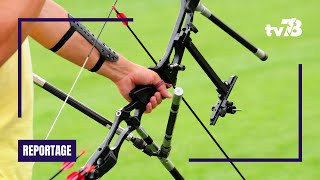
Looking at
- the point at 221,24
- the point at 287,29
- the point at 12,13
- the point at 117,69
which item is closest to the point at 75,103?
the point at 117,69

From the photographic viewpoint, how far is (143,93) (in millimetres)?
3803

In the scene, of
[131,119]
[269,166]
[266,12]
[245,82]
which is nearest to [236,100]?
[245,82]

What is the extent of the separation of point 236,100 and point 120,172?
3.82 feet

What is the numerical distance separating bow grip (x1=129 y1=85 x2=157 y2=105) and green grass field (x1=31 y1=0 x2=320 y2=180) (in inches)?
88.8

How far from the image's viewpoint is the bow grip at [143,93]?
376 centimetres

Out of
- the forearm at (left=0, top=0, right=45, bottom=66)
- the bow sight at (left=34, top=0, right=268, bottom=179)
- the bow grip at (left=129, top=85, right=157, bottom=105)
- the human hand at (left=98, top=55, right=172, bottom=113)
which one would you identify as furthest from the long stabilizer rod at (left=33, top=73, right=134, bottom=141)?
the forearm at (left=0, top=0, right=45, bottom=66)

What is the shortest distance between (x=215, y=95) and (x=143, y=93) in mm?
3313

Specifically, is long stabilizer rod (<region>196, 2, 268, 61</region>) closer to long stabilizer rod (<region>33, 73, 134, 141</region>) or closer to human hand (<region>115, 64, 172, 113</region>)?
human hand (<region>115, 64, 172, 113</region>)

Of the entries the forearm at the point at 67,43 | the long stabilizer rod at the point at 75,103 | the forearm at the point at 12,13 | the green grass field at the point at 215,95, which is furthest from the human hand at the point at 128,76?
the green grass field at the point at 215,95

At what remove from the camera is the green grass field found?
6203 millimetres

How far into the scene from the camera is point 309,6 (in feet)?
28.6

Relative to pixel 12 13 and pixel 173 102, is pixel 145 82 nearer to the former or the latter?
pixel 173 102

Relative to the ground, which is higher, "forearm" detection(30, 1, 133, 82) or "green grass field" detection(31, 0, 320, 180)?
"forearm" detection(30, 1, 133, 82)

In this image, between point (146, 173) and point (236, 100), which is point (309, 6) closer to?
point (236, 100)
